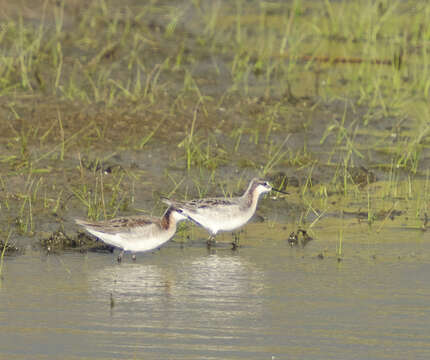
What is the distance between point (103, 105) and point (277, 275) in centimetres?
645

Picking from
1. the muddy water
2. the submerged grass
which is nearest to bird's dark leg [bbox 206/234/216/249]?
the muddy water

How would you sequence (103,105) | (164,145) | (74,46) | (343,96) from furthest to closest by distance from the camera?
(74,46), (343,96), (103,105), (164,145)

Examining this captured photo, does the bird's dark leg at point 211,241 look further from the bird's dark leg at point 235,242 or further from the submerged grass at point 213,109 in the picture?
the submerged grass at point 213,109

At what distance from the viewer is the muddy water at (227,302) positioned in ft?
23.6

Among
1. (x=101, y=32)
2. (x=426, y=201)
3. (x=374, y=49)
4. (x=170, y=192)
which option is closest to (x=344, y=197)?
(x=426, y=201)

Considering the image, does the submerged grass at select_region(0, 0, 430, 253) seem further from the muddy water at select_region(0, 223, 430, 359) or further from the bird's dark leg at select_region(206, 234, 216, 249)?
the muddy water at select_region(0, 223, 430, 359)

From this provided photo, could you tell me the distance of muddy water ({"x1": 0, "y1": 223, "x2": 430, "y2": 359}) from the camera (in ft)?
23.6

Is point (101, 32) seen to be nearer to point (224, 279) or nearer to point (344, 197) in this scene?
point (344, 197)

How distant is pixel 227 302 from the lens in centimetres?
834

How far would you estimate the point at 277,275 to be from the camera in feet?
30.1

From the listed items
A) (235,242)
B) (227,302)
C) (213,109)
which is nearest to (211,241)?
(235,242)

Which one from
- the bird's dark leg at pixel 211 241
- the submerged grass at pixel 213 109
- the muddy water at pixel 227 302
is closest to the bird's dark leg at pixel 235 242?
the muddy water at pixel 227 302

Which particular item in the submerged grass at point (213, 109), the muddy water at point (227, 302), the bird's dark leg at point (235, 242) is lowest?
the muddy water at point (227, 302)

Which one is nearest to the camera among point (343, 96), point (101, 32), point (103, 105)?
point (103, 105)
